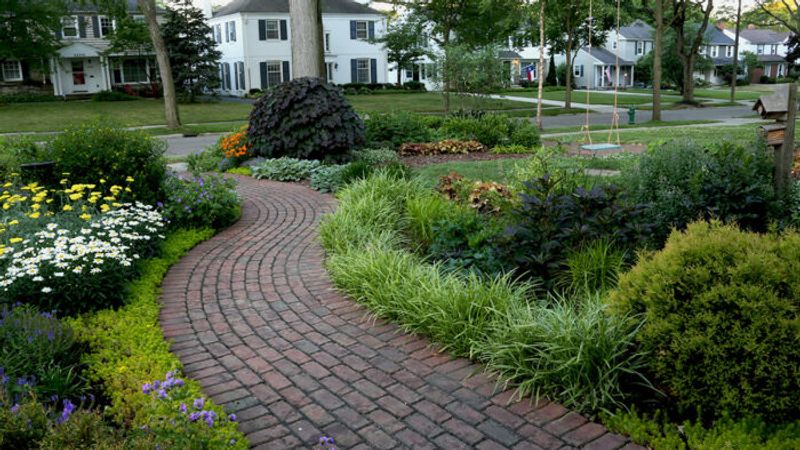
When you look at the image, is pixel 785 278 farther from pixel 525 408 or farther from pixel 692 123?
pixel 692 123

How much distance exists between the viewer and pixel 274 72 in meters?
42.4

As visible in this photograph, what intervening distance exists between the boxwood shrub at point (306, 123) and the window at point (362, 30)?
33.4 meters

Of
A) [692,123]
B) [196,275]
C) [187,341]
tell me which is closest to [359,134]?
[196,275]

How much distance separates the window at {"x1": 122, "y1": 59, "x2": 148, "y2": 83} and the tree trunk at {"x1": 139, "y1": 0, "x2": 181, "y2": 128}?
78.3 ft

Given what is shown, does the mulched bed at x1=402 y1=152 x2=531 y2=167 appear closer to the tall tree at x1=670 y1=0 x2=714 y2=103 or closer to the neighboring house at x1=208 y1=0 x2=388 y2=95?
the tall tree at x1=670 y1=0 x2=714 y2=103

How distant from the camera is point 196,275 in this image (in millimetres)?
6277

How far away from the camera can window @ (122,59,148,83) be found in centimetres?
4425

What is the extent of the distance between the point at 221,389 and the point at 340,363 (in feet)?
2.61

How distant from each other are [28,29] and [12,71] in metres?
5.12

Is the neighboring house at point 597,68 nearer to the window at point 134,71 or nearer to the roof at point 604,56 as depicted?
the roof at point 604,56

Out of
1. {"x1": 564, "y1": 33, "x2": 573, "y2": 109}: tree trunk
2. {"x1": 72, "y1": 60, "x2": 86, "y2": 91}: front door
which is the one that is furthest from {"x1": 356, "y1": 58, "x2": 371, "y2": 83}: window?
{"x1": 72, "y1": 60, "x2": 86, "y2": 91}: front door

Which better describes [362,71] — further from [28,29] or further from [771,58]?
[771,58]

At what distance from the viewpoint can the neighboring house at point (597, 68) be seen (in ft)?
189

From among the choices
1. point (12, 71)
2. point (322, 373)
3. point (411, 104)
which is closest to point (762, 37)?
point (411, 104)
